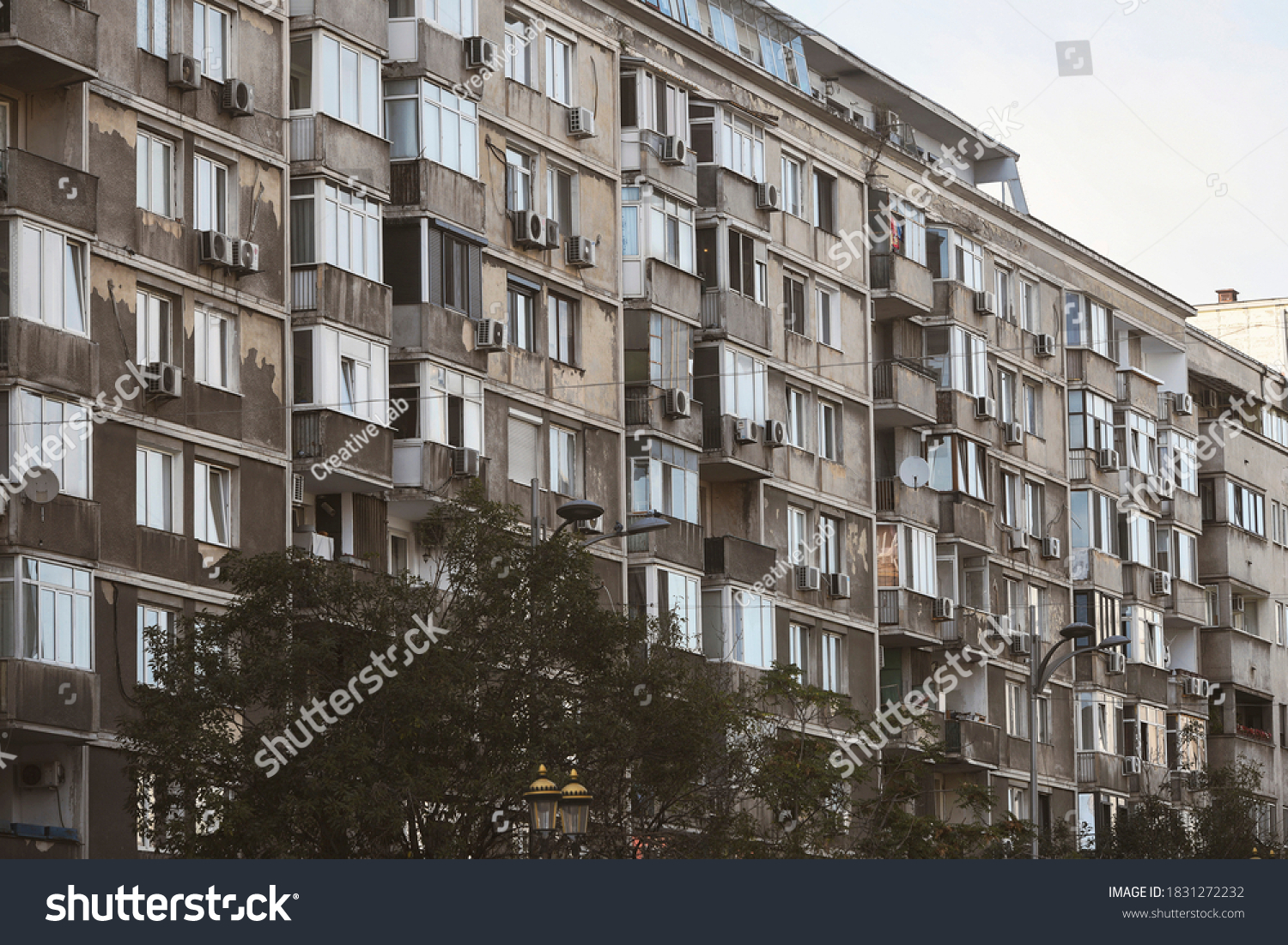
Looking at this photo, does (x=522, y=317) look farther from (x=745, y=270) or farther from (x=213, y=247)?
(x=213, y=247)

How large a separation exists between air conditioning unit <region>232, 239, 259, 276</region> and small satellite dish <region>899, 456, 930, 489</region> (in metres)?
23.8

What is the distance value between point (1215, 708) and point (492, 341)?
3839cm

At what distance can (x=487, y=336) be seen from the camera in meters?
50.2

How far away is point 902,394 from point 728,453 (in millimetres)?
8655

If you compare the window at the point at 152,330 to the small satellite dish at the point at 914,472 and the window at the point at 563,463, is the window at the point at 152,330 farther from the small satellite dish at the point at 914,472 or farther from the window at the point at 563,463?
the small satellite dish at the point at 914,472

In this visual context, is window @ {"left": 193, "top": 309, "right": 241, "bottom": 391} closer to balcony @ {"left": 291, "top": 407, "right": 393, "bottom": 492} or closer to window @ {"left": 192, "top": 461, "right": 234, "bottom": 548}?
window @ {"left": 192, "top": 461, "right": 234, "bottom": 548}

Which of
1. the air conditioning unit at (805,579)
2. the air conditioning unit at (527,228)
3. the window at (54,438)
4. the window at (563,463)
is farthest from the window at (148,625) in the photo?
the air conditioning unit at (805,579)

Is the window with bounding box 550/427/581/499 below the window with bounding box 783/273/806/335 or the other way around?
below

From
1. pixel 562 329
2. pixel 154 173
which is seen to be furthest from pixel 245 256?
pixel 562 329

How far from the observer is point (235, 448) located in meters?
44.6

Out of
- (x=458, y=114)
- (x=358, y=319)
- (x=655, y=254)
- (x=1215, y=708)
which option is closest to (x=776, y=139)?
(x=655, y=254)

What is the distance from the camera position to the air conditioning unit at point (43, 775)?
40.8m

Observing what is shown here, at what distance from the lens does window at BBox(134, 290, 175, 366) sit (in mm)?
43125

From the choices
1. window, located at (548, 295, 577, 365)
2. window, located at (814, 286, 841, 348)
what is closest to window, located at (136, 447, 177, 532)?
window, located at (548, 295, 577, 365)
